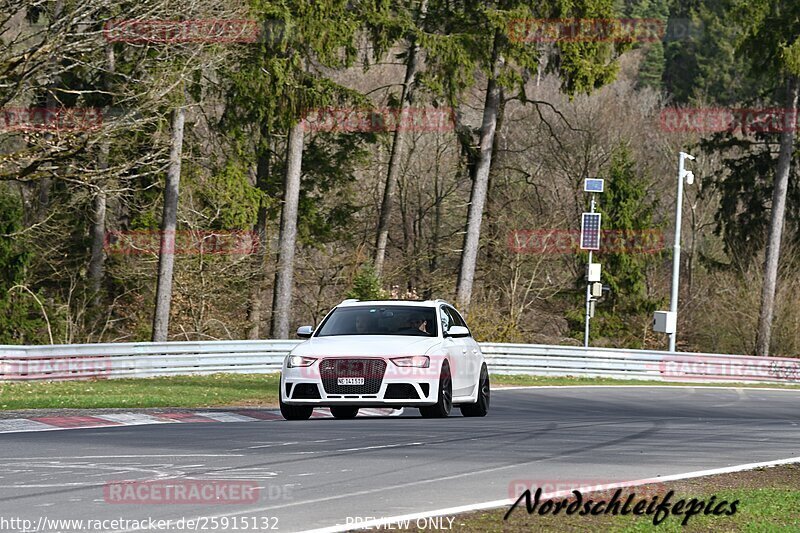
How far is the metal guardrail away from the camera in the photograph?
30.4 m

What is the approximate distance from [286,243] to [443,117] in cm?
1182

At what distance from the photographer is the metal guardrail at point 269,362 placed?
3041 cm

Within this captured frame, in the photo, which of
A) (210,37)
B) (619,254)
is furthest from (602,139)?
(210,37)

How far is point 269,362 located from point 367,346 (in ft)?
58.2

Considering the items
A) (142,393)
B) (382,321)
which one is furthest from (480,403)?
(142,393)

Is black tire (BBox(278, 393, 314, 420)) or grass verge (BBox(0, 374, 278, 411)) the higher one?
black tire (BBox(278, 393, 314, 420))

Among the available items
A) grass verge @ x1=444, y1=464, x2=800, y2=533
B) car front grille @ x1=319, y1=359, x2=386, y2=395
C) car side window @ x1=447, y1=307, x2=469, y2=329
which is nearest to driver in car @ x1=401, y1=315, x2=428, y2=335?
car side window @ x1=447, y1=307, x2=469, y2=329

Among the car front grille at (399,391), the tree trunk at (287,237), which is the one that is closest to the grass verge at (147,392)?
the tree trunk at (287,237)

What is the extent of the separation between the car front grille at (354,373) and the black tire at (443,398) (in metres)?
0.88

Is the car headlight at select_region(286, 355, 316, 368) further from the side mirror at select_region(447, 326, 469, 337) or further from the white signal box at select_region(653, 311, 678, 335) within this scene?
the white signal box at select_region(653, 311, 678, 335)

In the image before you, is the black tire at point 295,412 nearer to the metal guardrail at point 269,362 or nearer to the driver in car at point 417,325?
the driver in car at point 417,325

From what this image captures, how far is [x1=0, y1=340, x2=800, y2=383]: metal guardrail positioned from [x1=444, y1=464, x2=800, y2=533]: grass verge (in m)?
20.1

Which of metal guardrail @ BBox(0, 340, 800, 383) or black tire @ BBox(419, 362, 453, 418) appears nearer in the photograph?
black tire @ BBox(419, 362, 453, 418)

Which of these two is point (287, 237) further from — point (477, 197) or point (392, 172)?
point (392, 172)
